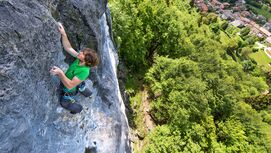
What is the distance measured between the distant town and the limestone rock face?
395 feet

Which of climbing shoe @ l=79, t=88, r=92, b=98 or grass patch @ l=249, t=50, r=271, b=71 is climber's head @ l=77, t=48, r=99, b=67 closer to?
climbing shoe @ l=79, t=88, r=92, b=98

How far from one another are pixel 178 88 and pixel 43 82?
24.0 meters

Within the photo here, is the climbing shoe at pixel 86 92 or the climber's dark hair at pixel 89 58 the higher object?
the climber's dark hair at pixel 89 58

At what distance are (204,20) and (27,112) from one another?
3106 inches

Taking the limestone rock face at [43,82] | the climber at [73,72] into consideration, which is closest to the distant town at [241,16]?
the limestone rock face at [43,82]

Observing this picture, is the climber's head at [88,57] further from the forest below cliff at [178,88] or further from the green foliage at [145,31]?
the green foliage at [145,31]

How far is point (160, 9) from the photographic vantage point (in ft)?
122

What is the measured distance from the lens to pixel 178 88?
3167 centimetres

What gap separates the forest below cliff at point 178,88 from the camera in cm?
2931

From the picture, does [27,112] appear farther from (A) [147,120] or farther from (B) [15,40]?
(A) [147,120]

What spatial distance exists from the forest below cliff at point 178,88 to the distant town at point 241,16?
308 feet

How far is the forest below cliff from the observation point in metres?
29.3

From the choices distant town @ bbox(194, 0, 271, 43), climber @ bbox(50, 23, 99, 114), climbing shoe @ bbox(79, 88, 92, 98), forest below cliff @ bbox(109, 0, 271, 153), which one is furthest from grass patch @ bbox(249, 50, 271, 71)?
climber @ bbox(50, 23, 99, 114)

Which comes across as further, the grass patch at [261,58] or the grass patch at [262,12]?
the grass patch at [262,12]
